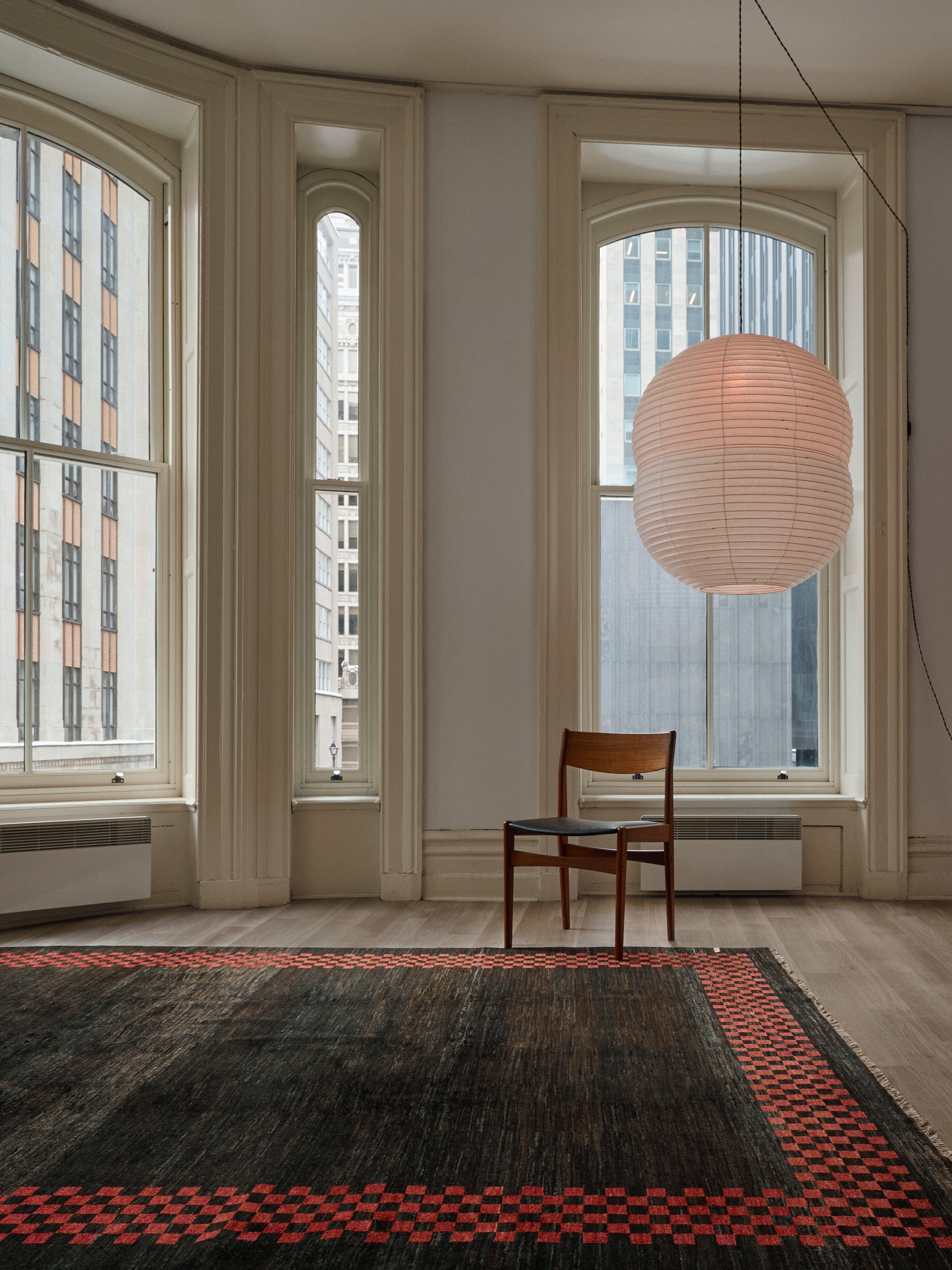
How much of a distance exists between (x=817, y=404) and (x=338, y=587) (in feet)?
8.04

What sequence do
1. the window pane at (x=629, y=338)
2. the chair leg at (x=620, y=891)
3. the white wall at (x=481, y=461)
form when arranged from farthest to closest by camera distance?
the window pane at (x=629, y=338) < the white wall at (x=481, y=461) < the chair leg at (x=620, y=891)

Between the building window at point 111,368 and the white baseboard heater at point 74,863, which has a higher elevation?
the building window at point 111,368

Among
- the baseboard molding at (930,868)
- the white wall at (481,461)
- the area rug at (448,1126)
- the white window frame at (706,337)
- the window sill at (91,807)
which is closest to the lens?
the area rug at (448,1126)

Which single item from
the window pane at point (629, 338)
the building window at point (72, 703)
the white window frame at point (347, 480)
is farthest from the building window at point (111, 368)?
the window pane at point (629, 338)

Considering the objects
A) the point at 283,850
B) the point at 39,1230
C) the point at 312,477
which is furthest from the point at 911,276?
the point at 39,1230

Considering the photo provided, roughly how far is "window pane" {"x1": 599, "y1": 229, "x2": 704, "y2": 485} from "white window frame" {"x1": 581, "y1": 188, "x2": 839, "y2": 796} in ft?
0.13

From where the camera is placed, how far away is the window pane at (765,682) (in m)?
4.92

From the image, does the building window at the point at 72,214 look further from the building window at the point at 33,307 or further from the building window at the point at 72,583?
the building window at the point at 72,583

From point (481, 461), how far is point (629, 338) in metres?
1.12

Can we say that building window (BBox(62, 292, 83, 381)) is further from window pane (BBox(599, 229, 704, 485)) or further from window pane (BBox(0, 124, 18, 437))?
window pane (BBox(599, 229, 704, 485))

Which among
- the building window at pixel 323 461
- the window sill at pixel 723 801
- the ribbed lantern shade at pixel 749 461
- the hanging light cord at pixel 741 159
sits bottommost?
the window sill at pixel 723 801

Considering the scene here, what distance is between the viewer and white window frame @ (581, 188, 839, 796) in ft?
16.0

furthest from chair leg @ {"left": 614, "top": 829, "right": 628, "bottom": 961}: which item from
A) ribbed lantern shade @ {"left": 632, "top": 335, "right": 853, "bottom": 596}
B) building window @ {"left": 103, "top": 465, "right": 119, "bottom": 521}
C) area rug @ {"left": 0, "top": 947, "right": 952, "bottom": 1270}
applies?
building window @ {"left": 103, "top": 465, "right": 119, "bottom": 521}

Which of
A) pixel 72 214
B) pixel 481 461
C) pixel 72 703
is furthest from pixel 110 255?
pixel 72 703
